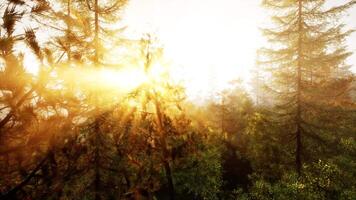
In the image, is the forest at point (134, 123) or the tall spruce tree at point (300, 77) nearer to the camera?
the forest at point (134, 123)

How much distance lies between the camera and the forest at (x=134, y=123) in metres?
4.25

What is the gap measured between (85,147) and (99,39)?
13530mm

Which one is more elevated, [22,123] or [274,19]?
[274,19]

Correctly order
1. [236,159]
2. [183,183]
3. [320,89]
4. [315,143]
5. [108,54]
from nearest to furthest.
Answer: [108,54], [320,89], [315,143], [183,183], [236,159]

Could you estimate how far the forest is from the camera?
425 cm

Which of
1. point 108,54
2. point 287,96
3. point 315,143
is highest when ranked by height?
point 108,54

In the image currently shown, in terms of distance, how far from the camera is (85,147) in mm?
4383

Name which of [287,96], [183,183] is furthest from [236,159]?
[287,96]

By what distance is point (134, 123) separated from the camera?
25.1 ft

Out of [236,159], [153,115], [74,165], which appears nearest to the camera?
[74,165]

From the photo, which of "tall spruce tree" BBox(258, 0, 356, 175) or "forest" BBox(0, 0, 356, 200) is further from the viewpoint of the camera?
"tall spruce tree" BBox(258, 0, 356, 175)

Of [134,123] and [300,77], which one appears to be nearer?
[134,123]

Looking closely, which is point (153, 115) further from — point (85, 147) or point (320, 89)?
point (320, 89)

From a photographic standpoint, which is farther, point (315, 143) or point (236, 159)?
A: point (236, 159)
